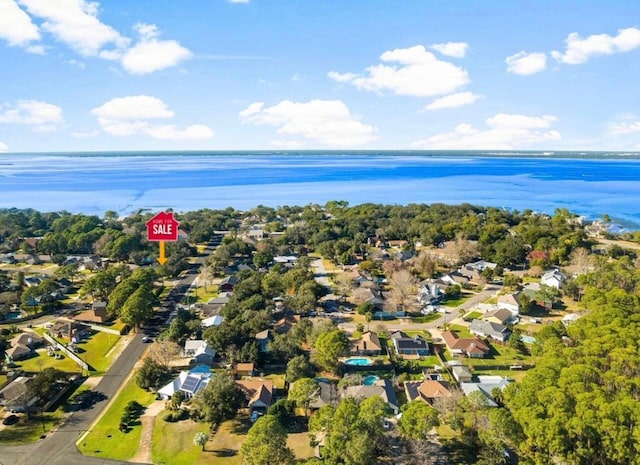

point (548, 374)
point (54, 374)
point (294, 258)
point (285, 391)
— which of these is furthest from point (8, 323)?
point (548, 374)

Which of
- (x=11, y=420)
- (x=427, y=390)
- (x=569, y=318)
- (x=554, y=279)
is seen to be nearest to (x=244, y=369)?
(x=427, y=390)

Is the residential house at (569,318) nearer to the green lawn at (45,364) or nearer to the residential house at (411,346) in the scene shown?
the residential house at (411,346)

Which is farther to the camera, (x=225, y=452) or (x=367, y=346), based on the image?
(x=367, y=346)

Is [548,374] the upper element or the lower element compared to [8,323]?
upper

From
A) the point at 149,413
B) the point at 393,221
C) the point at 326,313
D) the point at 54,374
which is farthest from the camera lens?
the point at 393,221

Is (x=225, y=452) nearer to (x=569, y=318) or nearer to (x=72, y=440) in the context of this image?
(x=72, y=440)

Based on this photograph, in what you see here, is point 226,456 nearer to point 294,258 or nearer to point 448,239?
point 294,258
